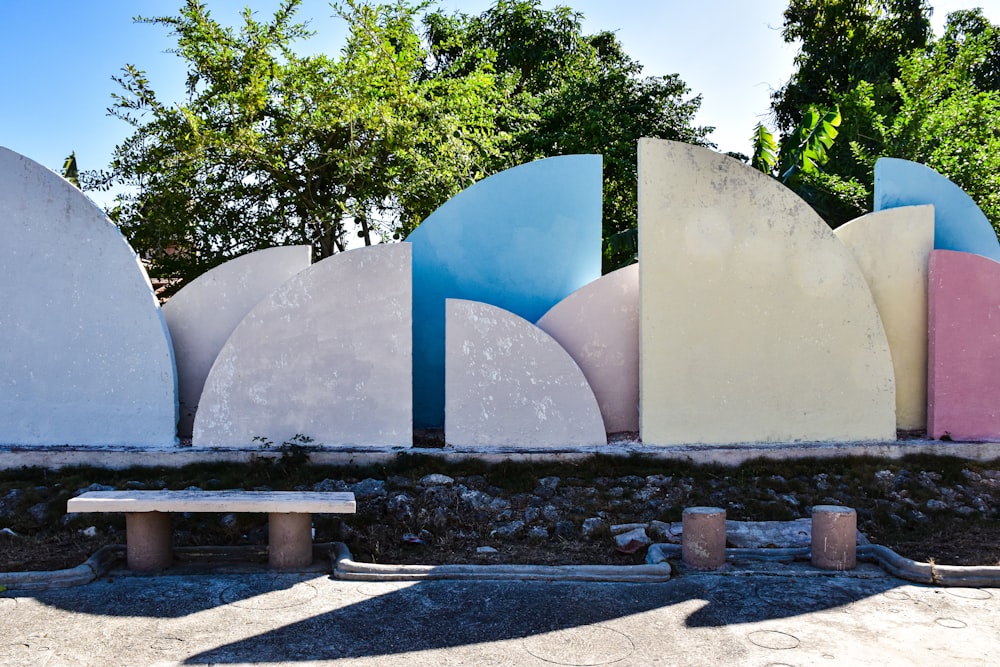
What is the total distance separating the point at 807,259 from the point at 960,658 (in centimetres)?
475

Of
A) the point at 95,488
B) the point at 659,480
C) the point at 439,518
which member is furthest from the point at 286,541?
the point at 659,480

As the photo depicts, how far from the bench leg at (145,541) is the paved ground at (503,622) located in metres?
0.17

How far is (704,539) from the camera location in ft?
19.6

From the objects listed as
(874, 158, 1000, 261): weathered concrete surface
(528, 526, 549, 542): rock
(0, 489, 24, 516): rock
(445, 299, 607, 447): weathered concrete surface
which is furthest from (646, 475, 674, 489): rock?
(0, 489, 24, 516): rock

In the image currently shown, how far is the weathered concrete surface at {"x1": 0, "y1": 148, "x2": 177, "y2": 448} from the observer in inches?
329

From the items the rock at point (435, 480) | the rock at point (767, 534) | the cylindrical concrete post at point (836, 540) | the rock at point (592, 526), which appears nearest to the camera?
the cylindrical concrete post at point (836, 540)

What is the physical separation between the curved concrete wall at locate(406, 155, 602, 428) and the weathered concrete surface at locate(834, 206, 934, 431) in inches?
115

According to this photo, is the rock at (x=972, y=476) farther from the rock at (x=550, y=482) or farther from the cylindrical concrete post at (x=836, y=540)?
the rock at (x=550, y=482)

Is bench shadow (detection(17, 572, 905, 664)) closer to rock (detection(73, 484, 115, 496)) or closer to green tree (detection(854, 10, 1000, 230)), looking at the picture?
rock (detection(73, 484, 115, 496))

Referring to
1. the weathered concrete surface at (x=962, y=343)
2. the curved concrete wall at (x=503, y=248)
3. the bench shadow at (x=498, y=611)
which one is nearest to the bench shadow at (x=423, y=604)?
the bench shadow at (x=498, y=611)

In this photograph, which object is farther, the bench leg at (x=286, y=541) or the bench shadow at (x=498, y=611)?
the bench leg at (x=286, y=541)

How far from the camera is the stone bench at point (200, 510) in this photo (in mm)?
5773

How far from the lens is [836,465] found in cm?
814

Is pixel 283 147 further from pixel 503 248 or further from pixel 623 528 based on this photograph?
pixel 623 528
